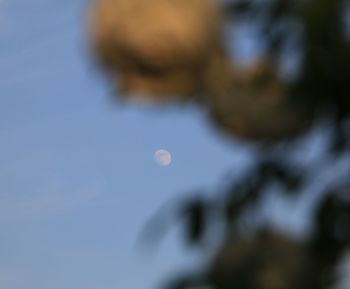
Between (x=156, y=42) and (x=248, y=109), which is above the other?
(x=156, y=42)

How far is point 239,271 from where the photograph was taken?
3.67 meters

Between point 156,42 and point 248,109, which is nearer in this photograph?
point 156,42

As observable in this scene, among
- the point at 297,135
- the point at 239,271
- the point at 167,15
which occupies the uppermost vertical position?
the point at 167,15

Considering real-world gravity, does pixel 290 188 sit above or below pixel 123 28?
below

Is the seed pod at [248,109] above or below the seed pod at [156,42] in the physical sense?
below

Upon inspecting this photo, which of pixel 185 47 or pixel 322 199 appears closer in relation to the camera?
pixel 185 47

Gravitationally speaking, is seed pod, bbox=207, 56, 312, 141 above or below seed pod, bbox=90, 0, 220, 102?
below

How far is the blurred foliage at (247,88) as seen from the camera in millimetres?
3602

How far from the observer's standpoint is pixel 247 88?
3.73 meters

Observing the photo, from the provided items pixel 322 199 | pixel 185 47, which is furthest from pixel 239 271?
pixel 185 47

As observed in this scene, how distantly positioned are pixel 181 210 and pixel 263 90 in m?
0.44

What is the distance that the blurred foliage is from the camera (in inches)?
142

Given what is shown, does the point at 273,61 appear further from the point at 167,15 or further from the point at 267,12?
the point at 167,15

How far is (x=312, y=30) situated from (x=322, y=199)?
0.48 m
